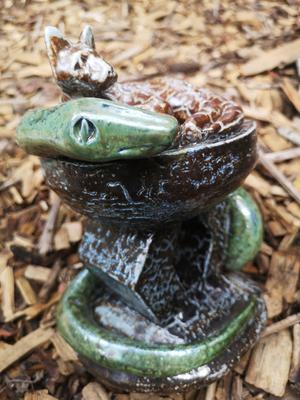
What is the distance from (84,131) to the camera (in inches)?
30.0

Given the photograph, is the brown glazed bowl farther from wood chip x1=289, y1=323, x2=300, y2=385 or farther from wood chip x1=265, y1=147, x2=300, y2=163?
wood chip x1=265, y1=147, x2=300, y2=163

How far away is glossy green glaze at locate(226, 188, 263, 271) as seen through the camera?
4.25 feet

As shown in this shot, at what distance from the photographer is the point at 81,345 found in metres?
1.12

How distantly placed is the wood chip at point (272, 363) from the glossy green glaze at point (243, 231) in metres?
0.23

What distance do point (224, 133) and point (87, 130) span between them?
0.31 metres

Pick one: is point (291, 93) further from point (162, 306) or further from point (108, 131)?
point (108, 131)

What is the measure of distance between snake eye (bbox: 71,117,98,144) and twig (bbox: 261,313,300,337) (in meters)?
0.80

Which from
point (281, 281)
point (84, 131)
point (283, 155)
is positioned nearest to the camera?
point (84, 131)

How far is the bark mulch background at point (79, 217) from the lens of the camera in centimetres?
128

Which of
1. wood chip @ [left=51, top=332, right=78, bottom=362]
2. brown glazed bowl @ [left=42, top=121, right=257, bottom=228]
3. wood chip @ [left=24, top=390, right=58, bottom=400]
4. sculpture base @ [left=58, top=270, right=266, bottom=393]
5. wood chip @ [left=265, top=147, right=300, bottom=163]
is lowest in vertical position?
wood chip @ [left=24, top=390, right=58, bottom=400]

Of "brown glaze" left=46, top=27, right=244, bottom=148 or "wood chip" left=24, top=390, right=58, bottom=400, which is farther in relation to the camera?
"wood chip" left=24, top=390, right=58, bottom=400

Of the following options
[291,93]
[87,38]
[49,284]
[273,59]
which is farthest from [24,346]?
[273,59]

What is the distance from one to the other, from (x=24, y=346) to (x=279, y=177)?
37.7 inches

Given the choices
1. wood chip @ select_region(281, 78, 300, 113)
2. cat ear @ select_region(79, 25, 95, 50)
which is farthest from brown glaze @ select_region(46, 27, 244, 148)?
wood chip @ select_region(281, 78, 300, 113)
